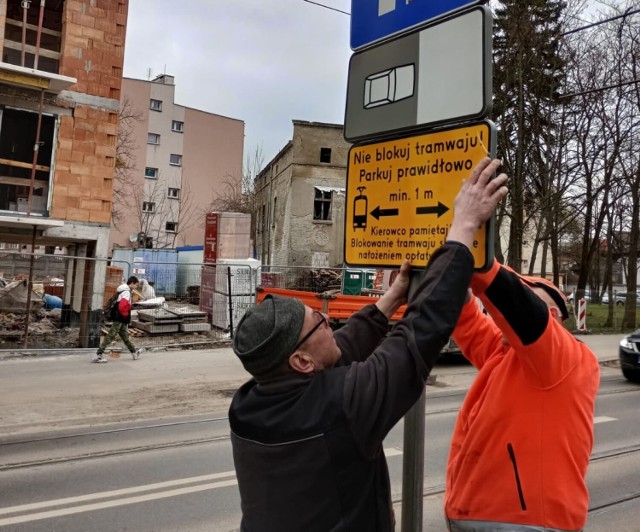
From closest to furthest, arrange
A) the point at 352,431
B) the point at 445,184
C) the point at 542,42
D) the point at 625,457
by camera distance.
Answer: the point at 352,431 → the point at 445,184 → the point at 625,457 → the point at 542,42

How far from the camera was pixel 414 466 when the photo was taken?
6.23 feet

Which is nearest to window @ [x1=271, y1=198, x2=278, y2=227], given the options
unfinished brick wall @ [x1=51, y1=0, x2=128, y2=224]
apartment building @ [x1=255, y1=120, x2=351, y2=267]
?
apartment building @ [x1=255, y1=120, x2=351, y2=267]

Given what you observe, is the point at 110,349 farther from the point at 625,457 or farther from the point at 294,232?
the point at 294,232

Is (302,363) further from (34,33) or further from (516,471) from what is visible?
(34,33)

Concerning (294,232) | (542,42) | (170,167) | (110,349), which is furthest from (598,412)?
(170,167)

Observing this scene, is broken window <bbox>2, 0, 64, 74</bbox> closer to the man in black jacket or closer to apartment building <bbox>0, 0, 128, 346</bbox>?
apartment building <bbox>0, 0, 128, 346</bbox>

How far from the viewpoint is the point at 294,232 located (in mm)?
33688

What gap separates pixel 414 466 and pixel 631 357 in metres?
11.3

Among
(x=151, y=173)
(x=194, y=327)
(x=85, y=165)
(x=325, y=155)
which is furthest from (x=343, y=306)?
(x=151, y=173)

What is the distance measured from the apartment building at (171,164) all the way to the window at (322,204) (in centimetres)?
1243

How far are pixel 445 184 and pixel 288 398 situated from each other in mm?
858

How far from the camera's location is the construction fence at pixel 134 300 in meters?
13.5

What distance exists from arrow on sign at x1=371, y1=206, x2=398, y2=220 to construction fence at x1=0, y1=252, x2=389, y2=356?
10517mm

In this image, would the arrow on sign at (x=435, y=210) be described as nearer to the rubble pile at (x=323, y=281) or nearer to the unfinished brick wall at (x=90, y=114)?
the unfinished brick wall at (x=90, y=114)
